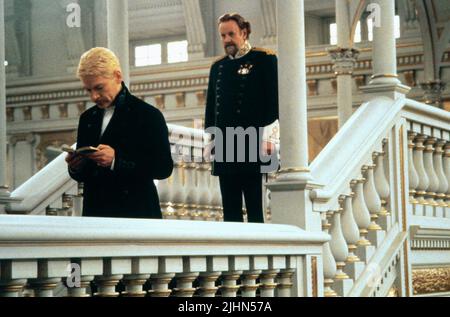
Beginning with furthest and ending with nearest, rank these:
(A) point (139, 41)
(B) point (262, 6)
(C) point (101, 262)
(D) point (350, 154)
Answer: (A) point (139, 41)
(B) point (262, 6)
(D) point (350, 154)
(C) point (101, 262)

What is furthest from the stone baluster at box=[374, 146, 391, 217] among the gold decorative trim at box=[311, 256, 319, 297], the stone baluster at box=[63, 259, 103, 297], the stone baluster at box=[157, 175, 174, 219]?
the stone baluster at box=[63, 259, 103, 297]

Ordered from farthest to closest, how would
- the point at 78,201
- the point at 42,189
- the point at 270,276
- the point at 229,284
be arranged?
1. the point at 78,201
2. the point at 42,189
3. the point at 270,276
4. the point at 229,284

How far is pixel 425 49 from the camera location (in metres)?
16.3

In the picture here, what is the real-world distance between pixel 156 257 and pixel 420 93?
1285 centimetres

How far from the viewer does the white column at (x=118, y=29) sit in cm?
788

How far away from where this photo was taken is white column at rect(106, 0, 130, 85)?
25.9ft

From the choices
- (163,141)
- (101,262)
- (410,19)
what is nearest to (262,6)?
(410,19)

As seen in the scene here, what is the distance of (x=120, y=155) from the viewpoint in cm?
491

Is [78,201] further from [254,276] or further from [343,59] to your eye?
[343,59]

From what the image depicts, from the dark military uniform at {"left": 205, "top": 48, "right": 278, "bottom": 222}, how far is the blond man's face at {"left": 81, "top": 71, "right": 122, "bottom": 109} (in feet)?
4.94

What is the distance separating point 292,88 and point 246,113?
30.4 inches

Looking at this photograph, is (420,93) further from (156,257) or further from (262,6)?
(156,257)

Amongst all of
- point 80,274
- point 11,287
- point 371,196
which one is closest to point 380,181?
point 371,196

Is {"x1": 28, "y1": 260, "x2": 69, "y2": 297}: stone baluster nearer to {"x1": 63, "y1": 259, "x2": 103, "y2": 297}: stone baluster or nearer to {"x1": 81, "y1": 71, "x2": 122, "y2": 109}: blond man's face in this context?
{"x1": 63, "y1": 259, "x2": 103, "y2": 297}: stone baluster
